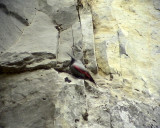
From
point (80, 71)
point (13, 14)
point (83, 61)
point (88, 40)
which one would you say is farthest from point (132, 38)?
point (13, 14)

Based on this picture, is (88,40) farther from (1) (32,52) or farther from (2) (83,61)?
(1) (32,52)

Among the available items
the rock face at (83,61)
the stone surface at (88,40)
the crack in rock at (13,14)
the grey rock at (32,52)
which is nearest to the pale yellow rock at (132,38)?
the rock face at (83,61)

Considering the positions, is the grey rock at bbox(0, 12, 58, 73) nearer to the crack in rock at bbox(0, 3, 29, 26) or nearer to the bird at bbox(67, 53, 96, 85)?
the crack in rock at bbox(0, 3, 29, 26)

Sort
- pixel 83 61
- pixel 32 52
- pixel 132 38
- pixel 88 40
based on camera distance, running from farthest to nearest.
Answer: pixel 132 38
pixel 88 40
pixel 83 61
pixel 32 52

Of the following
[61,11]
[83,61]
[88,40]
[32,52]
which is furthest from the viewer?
[61,11]

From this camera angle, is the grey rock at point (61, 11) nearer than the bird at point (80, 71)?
No

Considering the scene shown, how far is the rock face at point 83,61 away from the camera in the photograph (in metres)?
2.62

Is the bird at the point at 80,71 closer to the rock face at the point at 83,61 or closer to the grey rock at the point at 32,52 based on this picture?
the rock face at the point at 83,61

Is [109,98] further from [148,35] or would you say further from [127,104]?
[148,35]

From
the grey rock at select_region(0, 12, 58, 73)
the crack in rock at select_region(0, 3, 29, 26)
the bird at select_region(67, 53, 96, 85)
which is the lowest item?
the bird at select_region(67, 53, 96, 85)

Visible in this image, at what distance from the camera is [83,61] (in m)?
3.42

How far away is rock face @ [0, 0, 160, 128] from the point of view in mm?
2617

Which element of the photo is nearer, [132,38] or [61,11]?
[132,38]

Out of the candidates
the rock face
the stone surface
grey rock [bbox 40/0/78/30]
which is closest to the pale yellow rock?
the rock face
